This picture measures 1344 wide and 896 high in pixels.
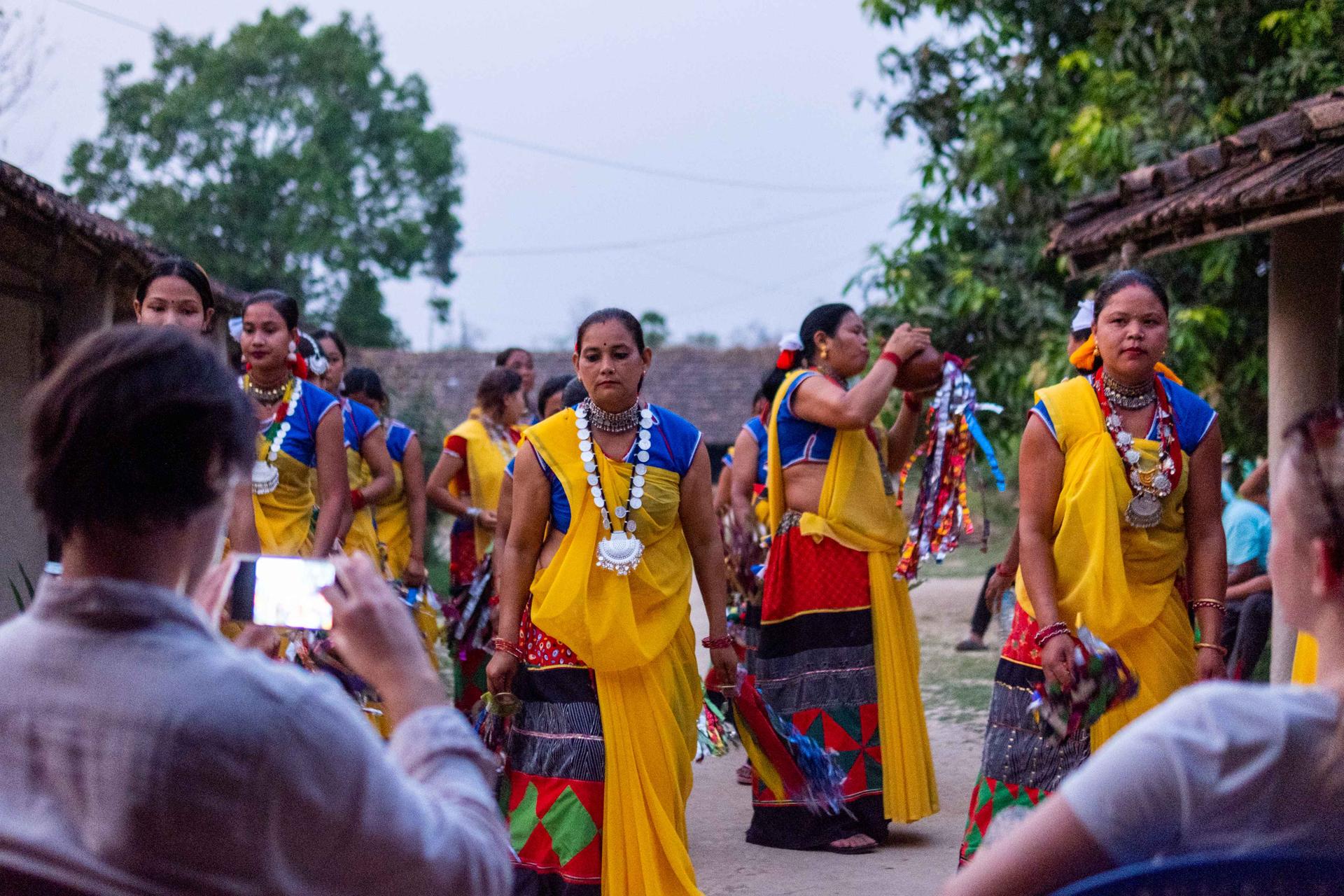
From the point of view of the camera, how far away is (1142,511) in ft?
14.1

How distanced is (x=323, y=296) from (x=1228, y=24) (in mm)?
28033

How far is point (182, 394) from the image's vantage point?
5.50 ft

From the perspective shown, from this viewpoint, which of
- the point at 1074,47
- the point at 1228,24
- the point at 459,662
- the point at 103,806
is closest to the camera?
the point at 103,806

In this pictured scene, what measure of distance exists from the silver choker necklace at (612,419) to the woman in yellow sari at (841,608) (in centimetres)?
140

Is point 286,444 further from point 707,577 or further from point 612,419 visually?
point 707,577

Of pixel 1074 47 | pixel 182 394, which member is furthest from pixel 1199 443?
pixel 1074 47

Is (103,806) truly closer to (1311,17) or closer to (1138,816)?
(1138,816)

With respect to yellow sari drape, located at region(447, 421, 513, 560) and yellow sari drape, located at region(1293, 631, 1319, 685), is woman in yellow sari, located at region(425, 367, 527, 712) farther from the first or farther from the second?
yellow sari drape, located at region(1293, 631, 1319, 685)

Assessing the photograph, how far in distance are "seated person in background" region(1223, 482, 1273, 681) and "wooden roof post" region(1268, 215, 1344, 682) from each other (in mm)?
568

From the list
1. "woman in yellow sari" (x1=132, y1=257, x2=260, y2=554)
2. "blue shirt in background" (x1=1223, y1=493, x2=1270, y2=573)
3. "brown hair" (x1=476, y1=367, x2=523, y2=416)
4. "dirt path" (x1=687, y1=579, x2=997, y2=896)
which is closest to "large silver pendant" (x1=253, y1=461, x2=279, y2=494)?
"woman in yellow sari" (x1=132, y1=257, x2=260, y2=554)

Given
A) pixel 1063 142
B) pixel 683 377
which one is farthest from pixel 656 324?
pixel 1063 142

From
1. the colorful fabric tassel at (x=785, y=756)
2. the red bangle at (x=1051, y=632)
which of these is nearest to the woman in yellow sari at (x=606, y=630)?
the colorful fabric tassel at (x=785, y=756)

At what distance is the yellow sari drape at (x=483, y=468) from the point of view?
8445 millimetres

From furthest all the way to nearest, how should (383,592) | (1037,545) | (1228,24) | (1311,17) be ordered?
(1228,24) < (1311,17) < (1037,545) < (383,592)
